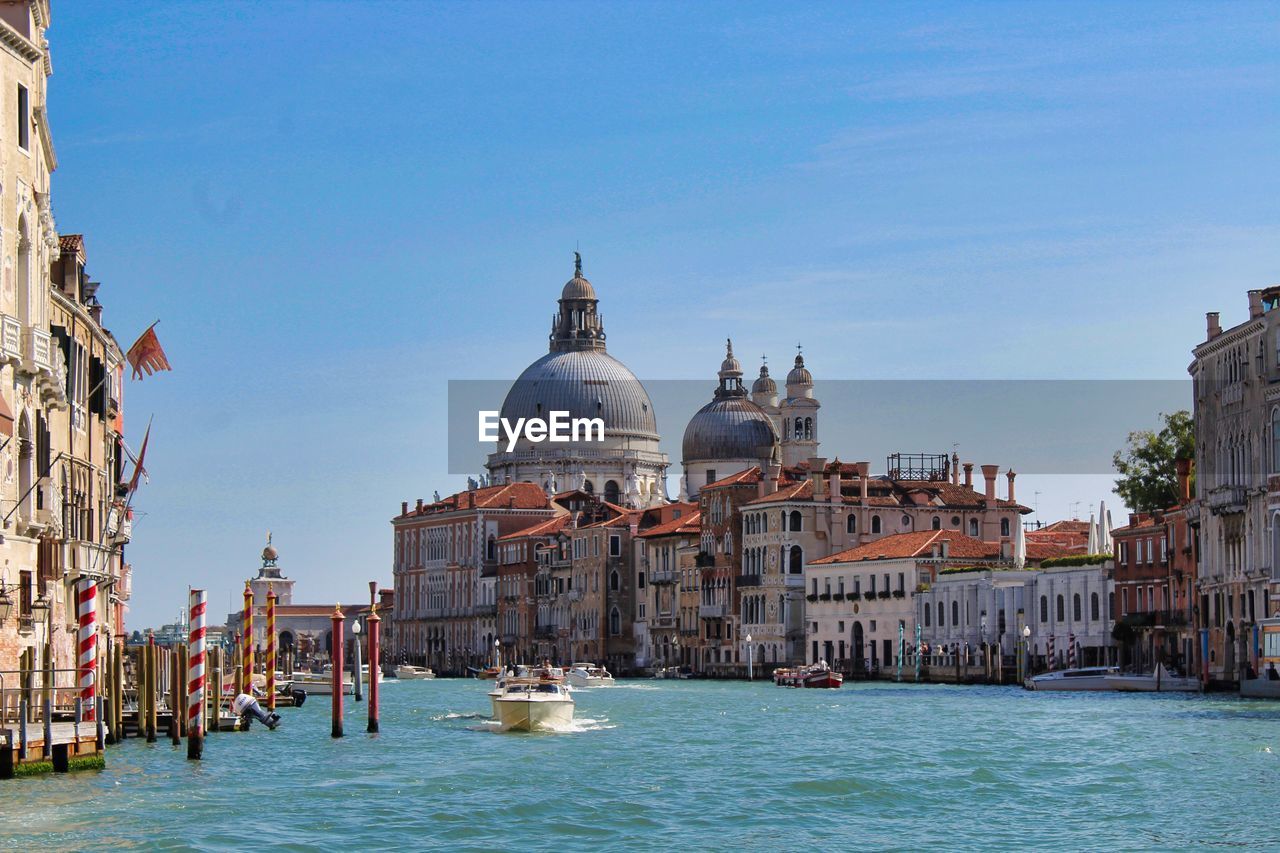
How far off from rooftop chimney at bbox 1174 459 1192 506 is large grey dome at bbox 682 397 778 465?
54.6 metres

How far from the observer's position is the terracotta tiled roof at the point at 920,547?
8200cm

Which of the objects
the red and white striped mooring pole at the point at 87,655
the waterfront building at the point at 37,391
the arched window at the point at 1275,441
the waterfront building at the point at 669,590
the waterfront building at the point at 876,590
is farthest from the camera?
the waterfront building at the point at 669,590

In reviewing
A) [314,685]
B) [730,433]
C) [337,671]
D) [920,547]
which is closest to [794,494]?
[920,547]

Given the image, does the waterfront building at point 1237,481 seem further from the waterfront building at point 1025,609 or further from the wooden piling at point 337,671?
the wooden piling at point 337,671

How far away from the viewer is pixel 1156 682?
2386 inches

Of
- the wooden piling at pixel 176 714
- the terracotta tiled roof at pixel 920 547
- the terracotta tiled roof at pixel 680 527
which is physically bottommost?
the wooden piling at pixel 176 714

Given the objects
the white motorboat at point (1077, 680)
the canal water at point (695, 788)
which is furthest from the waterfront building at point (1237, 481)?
the canal water at point (695, 788)

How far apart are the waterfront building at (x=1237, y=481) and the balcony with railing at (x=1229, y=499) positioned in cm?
2

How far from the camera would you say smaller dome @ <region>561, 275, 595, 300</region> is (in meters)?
143

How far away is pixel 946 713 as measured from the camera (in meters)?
50.6

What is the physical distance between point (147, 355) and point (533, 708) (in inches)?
369

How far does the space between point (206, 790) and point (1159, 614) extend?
134 feet

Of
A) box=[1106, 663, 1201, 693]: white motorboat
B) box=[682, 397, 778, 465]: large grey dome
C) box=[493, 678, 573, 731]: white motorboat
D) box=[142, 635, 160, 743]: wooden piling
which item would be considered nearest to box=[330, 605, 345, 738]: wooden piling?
box=[493, 678, 573, 731]: white motorboat

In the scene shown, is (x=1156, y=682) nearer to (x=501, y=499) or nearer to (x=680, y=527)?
(x=680, y=527)
